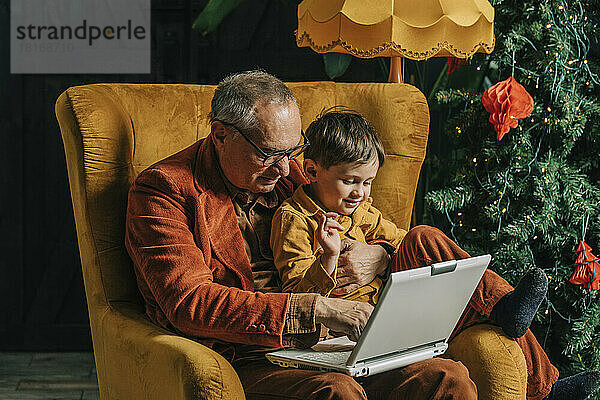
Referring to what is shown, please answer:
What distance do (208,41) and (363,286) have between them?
1.95 metres

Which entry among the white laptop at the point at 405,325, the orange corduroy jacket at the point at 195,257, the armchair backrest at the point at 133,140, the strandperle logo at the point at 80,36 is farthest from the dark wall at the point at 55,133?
the white laptop at the point at 405,325

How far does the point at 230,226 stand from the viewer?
188 cm

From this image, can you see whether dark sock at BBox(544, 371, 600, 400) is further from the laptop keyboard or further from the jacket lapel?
the jacket lapel

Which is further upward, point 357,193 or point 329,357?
point 357,193

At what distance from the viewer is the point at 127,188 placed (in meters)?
1.99

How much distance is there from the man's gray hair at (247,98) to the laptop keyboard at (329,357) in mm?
471

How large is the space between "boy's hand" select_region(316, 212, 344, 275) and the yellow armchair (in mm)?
335

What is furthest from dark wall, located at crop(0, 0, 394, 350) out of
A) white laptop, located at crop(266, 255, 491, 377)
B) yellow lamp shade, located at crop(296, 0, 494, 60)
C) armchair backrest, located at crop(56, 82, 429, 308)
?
white laptop, located at crop(266, 255, 491, 377)

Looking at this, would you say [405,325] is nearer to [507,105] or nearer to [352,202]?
[352,202]

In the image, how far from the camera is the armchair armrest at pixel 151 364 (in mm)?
1512

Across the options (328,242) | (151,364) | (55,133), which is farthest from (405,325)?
(55,133)

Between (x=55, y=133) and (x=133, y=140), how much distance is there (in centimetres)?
170

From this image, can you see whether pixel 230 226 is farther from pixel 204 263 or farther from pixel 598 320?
pixel 598 320

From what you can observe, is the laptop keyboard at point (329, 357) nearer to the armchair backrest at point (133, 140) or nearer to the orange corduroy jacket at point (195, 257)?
the orange corduroy jacket at point (195, 257)
